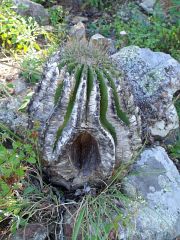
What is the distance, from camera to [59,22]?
492cm

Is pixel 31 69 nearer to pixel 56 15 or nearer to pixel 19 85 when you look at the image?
pixel 19 85

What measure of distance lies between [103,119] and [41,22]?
2.39 meters

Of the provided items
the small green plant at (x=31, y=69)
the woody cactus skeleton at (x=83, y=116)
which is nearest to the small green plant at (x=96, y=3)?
the small green plant at (x=31, y=69)

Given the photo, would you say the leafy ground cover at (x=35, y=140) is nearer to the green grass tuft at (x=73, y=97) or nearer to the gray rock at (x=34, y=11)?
the gray rock at (x=34, y=11)

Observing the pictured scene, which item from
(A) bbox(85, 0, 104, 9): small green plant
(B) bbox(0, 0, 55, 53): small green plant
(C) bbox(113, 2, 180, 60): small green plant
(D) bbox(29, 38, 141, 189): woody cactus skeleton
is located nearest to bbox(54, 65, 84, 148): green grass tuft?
(D) bbox(29, 38, 141, 189): woody cactus skeleton

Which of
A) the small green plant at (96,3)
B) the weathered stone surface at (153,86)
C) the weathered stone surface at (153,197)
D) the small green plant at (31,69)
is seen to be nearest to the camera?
the weathered stone surface at (153,197)

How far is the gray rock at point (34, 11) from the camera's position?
15.4 feet

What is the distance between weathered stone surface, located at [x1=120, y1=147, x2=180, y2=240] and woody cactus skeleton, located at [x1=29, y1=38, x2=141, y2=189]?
0.85 ft

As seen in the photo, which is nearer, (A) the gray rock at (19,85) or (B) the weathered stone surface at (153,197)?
(B) the weathered stone surface at (153,197)

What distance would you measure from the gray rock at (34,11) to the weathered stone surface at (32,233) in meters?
2.47

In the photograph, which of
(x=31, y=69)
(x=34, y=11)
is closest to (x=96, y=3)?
(x=34, y=11)

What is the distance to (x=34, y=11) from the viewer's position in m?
4.80

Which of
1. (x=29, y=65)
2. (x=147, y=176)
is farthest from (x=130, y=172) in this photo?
(x=29, y=65)

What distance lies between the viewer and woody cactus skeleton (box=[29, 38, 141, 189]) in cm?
255
